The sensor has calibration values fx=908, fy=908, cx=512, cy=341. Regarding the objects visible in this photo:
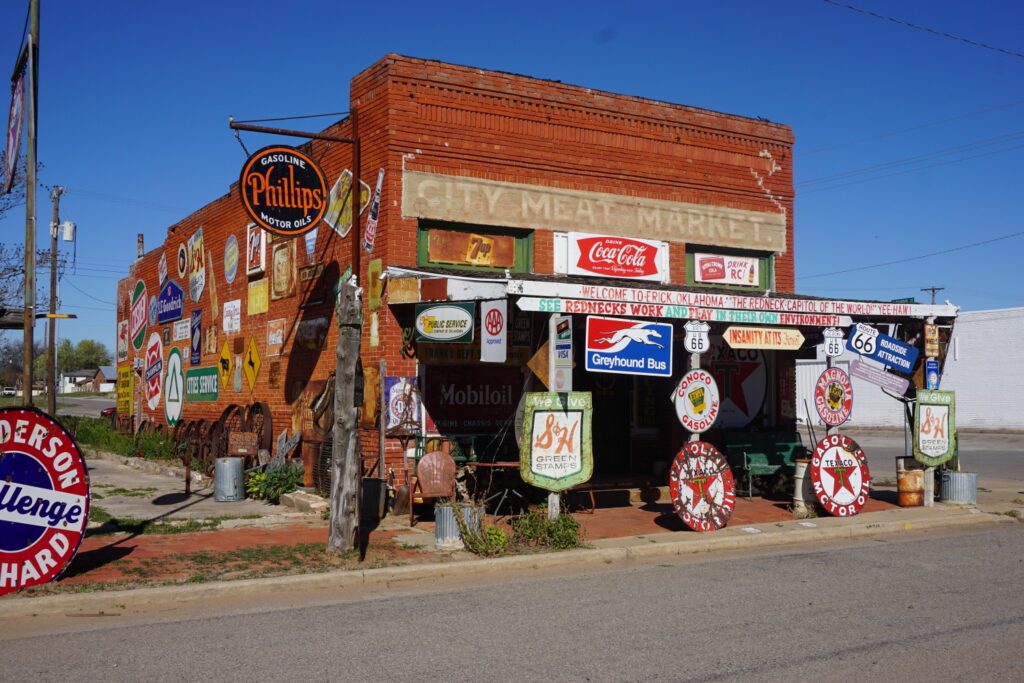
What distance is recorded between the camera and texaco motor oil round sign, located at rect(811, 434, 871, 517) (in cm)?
1372

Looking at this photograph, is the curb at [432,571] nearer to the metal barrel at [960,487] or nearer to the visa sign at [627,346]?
the metal barrel at [960,487]

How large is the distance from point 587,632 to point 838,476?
7.94 metres

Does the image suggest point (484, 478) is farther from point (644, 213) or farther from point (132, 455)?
point (132, 455)

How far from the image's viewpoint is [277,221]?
14.3m

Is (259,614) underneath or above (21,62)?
underneath

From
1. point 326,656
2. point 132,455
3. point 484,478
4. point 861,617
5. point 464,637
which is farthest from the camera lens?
point 132,455

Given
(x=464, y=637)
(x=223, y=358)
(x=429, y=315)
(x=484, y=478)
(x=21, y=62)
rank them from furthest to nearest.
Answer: (x=223, y=358)
(x=484, y=478)
(x=429, y=315)
(x=21, y=62)
(x=464, y=637)

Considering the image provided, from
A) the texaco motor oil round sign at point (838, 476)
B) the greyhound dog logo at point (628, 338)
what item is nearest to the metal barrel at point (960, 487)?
the texaco motor oil round sign at point (838, 476)

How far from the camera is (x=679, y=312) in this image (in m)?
13.2

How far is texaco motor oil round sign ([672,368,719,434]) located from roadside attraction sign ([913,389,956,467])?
4.20 metres

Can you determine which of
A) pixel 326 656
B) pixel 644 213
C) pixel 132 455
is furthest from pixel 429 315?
pixel 132 455

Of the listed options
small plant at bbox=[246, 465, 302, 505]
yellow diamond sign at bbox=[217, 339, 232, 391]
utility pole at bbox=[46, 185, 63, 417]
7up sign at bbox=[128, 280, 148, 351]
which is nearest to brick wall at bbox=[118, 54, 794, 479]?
yellow diamond sign at bbox=[217, 339, 232, 391]

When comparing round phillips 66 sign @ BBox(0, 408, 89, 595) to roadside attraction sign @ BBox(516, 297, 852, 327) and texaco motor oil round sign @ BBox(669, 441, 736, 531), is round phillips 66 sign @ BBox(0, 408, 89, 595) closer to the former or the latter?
roadside attraction sign @ BBox(516, 297, 852, 327)

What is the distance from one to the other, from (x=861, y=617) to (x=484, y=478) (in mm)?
6977
